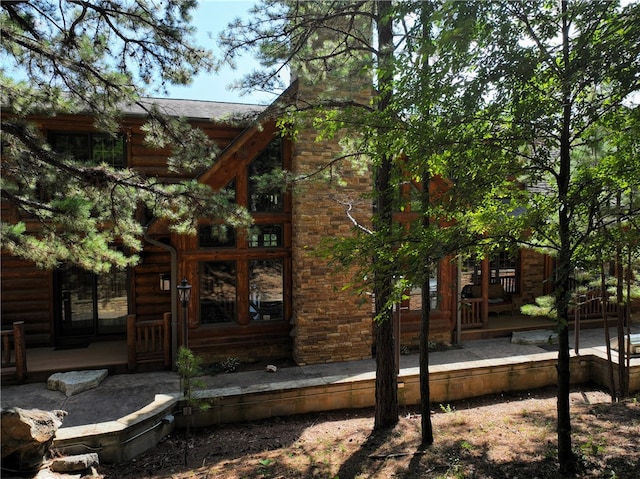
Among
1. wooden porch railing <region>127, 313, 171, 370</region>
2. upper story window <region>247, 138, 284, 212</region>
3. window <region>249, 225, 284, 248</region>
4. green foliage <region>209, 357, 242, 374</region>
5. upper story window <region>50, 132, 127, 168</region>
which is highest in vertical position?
upper story window <region>50, 132, 127, 168</region>

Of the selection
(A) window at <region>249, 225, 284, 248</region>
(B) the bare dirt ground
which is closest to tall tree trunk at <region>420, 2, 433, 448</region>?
(B) the bare dirt ground

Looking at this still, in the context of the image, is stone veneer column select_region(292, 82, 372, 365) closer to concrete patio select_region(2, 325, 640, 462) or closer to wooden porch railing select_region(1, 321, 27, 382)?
concrete patio select_region(2, 325, 640, 462)

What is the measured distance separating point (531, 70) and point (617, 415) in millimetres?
6156

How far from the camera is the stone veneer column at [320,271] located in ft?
27.4

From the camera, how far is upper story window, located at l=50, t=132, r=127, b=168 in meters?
9.25

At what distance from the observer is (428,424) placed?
5.56 metres

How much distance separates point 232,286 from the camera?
349 inches

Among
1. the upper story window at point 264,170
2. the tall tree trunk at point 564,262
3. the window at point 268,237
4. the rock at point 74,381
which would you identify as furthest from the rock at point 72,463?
the tall tree trunk at point 564,262

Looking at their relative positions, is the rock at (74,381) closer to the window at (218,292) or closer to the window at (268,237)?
the window at (218,292)

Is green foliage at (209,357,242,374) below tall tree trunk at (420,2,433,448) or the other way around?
below

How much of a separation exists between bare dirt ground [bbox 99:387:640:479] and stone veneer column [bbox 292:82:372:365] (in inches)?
66.0

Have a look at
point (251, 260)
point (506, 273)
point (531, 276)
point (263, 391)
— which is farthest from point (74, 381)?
point (531, 276)

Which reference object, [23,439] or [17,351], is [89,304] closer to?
[17,351]

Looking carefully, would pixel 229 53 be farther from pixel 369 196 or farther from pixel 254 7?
pixel 369 196
